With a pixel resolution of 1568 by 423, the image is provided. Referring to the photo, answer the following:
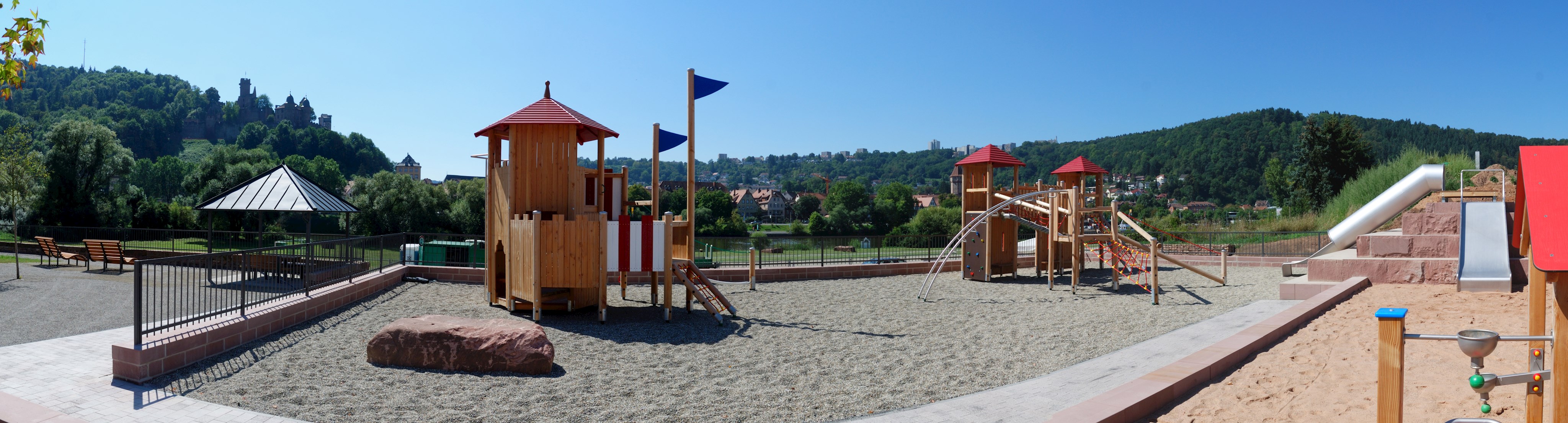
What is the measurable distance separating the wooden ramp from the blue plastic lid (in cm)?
864

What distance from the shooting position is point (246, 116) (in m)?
196

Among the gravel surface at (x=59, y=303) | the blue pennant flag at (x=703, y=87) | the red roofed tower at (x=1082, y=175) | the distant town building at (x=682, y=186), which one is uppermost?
the distant town building at (x=682, y=186)

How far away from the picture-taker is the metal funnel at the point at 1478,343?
3459mm

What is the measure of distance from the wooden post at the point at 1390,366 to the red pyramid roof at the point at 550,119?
10036mm

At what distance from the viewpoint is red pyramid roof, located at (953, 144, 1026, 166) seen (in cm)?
1870

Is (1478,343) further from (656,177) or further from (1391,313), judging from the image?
(656,177)

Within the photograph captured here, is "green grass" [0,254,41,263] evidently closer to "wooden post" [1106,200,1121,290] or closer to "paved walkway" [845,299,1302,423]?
"paved walkway" [845,299,1302,423]

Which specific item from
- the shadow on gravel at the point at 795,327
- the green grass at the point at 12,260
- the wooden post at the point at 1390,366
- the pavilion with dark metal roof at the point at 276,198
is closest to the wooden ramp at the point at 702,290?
the shadow on gravel at the point at 795,327

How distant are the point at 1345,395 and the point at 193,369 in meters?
10.6

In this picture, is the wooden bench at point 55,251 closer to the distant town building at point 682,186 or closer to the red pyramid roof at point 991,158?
the red pyramid roof at point 991,158

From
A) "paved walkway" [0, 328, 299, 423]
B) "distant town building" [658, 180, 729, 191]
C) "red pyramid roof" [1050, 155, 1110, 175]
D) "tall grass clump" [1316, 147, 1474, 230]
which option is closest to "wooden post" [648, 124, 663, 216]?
"paved walkway" [0, 328, 299, 423]

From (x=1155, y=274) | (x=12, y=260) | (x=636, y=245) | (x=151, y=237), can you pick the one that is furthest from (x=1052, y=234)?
(x=12, y=260)

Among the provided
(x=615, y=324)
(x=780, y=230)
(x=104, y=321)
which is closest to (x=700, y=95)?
(x=615, y=324)

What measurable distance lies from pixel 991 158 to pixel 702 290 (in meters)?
9.30
